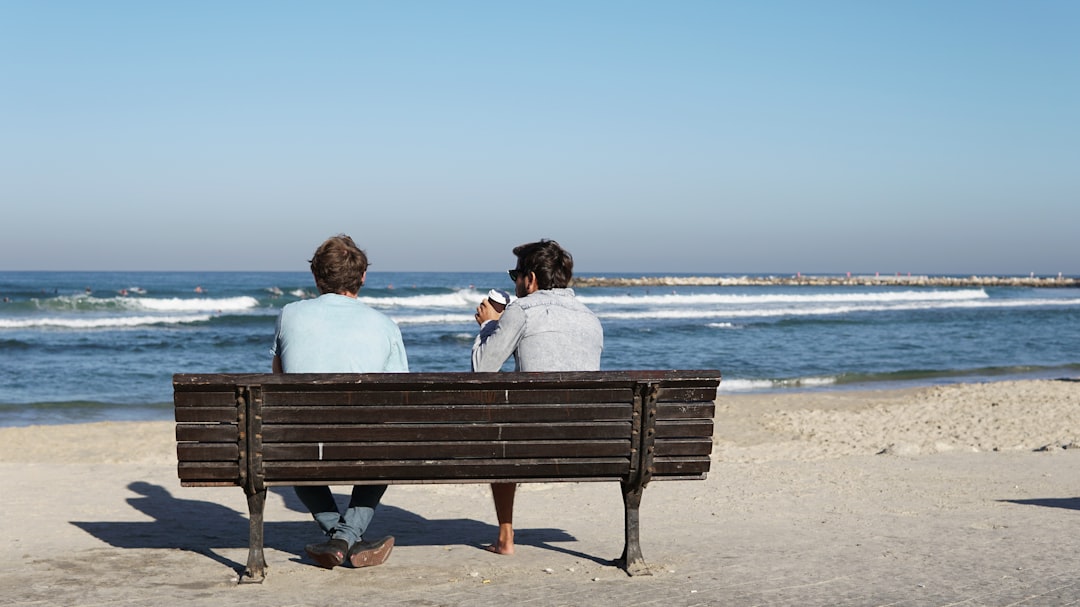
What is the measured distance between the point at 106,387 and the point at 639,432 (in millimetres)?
14403

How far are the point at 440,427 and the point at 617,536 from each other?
6.11 feet

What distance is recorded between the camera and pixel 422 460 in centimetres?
450

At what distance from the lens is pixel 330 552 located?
4781 millimetres

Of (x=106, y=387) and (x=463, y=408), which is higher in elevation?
(x=463, y=408)

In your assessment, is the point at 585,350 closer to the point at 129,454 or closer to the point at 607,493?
the point at 607,493

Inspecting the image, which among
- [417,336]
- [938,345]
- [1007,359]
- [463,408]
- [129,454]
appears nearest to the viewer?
[463,408]

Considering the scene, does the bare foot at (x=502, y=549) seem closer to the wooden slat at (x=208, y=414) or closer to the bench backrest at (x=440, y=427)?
the bench backrest at (x=440, y=427)

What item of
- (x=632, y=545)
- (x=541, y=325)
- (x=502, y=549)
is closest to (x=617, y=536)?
(x=502, y=549)

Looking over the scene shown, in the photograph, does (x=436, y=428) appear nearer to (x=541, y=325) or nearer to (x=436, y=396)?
(x=436, y=396)

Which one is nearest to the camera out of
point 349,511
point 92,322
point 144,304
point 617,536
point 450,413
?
point 450,413

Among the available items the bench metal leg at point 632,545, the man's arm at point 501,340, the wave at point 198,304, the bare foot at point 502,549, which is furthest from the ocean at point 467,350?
the bench metal leg at point 632,545

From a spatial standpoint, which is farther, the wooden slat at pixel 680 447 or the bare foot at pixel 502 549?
the bare foot at pixel 502 549

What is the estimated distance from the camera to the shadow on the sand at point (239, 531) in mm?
5598

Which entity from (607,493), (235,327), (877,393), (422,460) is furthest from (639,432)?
(235,327)
